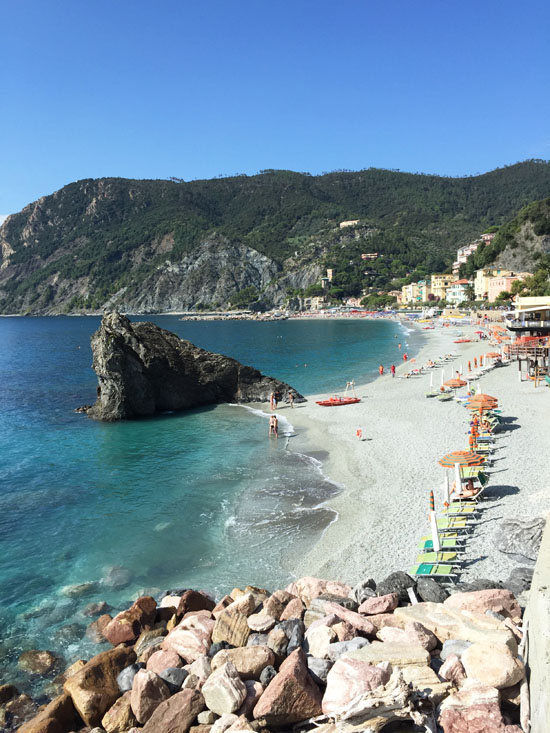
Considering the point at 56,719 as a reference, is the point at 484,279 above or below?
above

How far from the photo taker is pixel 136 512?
18.3 m

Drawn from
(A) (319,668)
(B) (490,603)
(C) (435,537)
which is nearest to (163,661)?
(A) (319,668)

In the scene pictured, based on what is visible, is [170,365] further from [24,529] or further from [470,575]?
[470,575]

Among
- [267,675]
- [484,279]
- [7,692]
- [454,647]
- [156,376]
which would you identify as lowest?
[7,692]

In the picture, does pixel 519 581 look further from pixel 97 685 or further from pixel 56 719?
pixel 56 719

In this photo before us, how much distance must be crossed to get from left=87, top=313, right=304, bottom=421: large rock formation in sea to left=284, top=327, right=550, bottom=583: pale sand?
587 centimetres

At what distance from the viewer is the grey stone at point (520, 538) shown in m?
12.6

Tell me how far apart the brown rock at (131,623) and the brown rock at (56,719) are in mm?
2134

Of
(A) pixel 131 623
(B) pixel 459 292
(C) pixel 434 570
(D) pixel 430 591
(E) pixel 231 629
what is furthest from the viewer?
(B) pixel 459 292

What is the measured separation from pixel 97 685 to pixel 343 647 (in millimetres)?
4219

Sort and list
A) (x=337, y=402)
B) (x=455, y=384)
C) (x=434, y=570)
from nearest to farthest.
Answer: (x=434, y=570)
(x=337, y=402)
(x=455, y=384)

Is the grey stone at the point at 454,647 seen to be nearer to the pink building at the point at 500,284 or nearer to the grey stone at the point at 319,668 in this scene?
the grey stone at the point at 319,668

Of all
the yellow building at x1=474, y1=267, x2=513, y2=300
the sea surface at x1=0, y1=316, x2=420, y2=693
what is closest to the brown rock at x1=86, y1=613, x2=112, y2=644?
the sea surface at x1=0, y1=316, x2=420, y2=693

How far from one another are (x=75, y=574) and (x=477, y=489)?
40.9 ft
